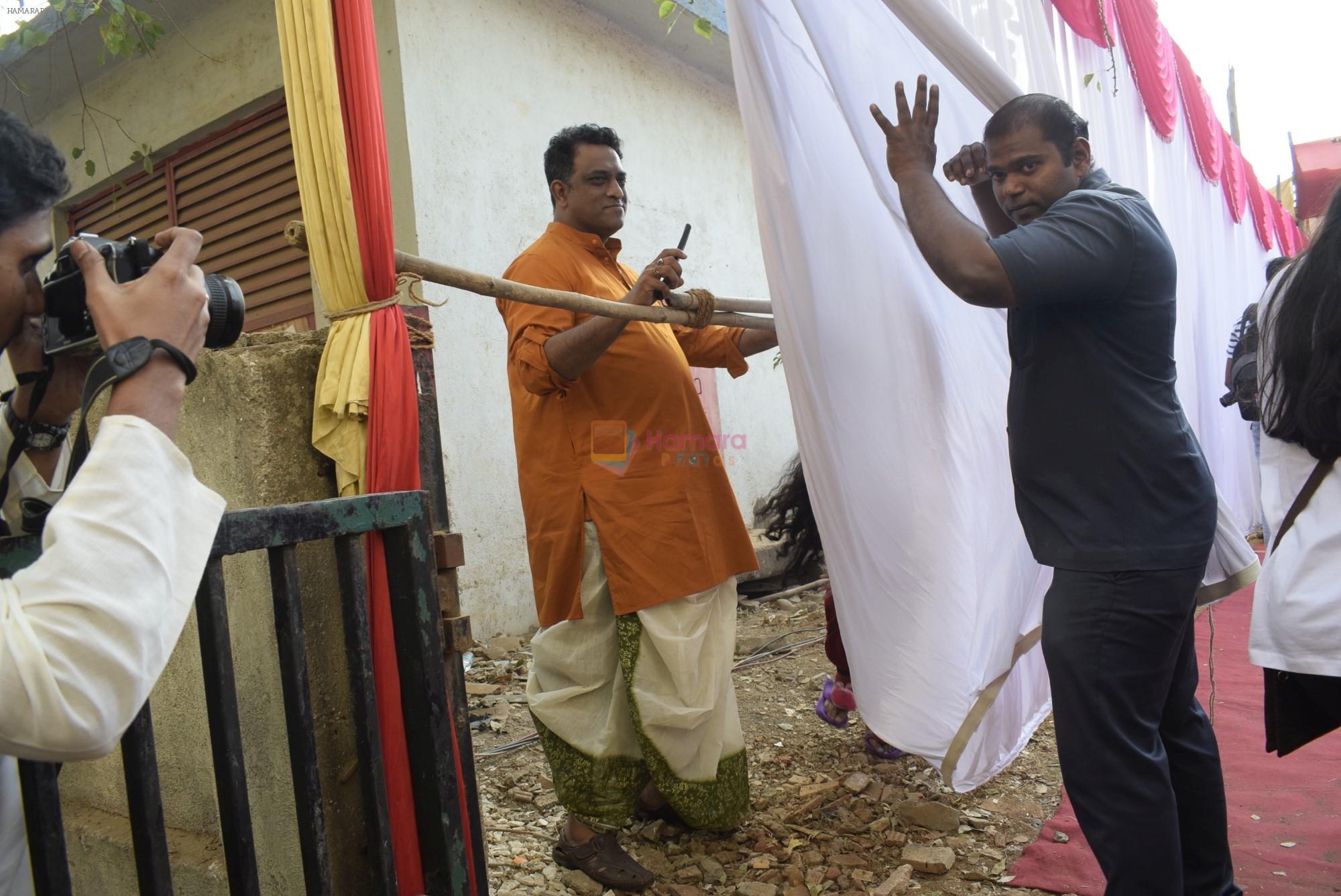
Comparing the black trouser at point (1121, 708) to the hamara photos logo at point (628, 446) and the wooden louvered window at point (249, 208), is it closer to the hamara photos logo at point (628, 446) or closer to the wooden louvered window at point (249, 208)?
the hamara photos logo at point (628, 446)

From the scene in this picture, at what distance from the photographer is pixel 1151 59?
152 inches

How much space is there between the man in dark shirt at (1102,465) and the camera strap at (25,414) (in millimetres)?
1270

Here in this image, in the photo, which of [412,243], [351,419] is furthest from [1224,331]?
[351,419]

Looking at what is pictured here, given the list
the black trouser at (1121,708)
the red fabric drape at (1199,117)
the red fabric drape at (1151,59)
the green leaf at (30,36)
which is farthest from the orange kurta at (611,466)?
the red fabric drape at (1199,117)

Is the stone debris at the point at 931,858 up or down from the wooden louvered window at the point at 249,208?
Answer: down

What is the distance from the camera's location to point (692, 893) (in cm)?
202

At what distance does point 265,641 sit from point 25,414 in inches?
28.8

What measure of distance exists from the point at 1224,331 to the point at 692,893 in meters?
4.87

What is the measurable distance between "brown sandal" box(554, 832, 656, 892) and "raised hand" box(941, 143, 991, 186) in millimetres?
1704

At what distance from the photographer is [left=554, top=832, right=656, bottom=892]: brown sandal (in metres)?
2.03

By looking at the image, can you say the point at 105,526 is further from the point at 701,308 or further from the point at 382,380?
the point at 701,308

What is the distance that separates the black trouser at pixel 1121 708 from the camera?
147 cm

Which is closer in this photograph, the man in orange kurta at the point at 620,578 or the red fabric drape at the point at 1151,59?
the man in orange kurta at the point at 620,578

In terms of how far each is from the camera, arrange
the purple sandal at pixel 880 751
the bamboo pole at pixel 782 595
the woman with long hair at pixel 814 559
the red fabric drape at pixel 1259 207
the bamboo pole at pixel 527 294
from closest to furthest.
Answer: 1. the bamboo pole at pixel 527 294
2. the purple sandal at pixel 880 751
3. the woman with long hair at pixel 814 559
4. the bamboo pole at pixel 782 595
5. the red fabric drape at pixel 1259 207
